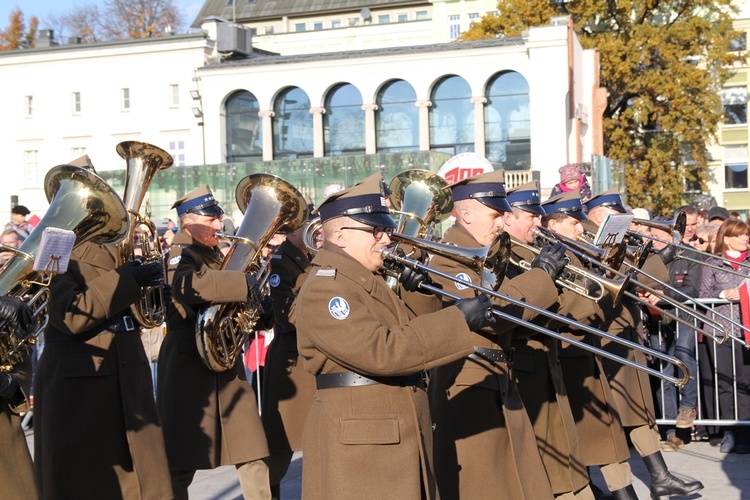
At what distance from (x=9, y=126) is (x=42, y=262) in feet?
175

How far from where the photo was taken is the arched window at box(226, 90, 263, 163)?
1934 inches

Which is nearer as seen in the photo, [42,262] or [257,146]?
[42,262]

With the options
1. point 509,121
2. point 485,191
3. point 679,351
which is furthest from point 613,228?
point 509,121

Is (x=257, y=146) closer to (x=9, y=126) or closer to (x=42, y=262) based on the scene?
(x=9, y=126)

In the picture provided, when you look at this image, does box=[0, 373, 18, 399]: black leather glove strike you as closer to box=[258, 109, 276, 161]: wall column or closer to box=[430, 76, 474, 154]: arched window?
box=[430, 76, 474, 154]: arched window

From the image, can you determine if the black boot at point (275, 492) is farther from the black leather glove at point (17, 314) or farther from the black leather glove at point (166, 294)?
the black leather glove at point (17, 314)

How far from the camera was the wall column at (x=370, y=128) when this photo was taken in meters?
47.8

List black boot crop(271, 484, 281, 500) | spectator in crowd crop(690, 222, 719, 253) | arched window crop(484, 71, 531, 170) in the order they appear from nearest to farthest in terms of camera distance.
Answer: black boot crop(271, 484, 281, 500) < spectator in crowd crop(690, 222, 719, 253) < arched window crop(484, 71, 531, 170)

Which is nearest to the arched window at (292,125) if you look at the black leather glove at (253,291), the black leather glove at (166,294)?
the black leather glove at (253,291)

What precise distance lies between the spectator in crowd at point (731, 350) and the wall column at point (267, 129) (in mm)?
39617

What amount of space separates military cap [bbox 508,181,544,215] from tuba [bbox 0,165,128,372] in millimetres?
2432

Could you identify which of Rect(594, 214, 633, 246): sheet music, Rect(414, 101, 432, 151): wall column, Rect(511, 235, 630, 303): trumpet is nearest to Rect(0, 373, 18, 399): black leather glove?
Rect(511, 235, 630, 303): trumpet

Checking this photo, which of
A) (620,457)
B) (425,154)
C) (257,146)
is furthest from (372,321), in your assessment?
(257,146)

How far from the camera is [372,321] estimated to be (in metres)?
4.97
